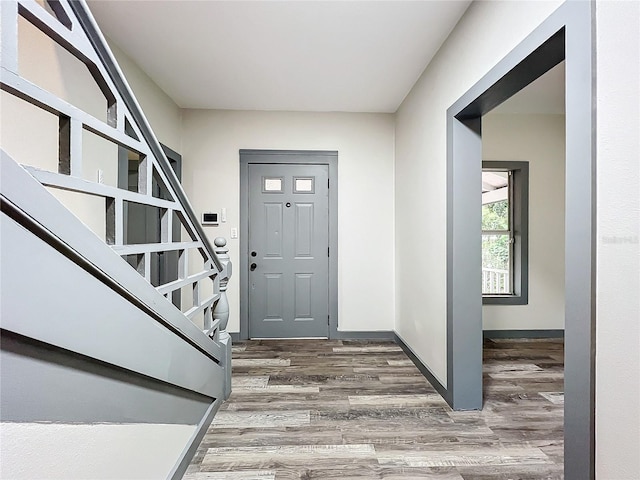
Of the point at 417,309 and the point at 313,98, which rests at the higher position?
the point at 313,98

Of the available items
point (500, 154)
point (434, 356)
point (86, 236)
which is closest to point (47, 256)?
point (86, 236)

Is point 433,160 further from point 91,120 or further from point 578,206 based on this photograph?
point 91,120

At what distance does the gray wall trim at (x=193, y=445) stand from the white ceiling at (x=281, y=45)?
2479 mm

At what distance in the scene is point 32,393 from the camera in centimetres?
78

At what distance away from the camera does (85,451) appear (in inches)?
41.4

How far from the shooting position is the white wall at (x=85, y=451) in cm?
82

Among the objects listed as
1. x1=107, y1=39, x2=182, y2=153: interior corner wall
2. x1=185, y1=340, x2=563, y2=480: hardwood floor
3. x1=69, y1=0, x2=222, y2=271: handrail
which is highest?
x1=107, y1=39, x2=182, y2=153: interior corner wall

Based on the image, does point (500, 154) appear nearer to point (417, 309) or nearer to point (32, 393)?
point (417, 309)

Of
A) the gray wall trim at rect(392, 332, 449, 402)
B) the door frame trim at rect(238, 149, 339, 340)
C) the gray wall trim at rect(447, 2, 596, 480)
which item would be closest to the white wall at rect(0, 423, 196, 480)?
the gray wall trim at rect(447, 2, 596, 480)

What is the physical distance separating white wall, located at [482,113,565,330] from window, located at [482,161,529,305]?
3.1 inches

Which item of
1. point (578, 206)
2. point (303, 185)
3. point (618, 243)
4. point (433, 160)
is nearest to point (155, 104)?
point (303, 185)

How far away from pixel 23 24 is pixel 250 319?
3094 millimetres

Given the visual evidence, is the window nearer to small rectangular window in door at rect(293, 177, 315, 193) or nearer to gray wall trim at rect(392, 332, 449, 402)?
gray wall trim at rect(392, 332, 449, 402)

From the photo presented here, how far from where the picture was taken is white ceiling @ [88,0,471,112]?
2158mm
